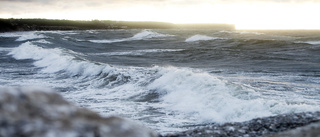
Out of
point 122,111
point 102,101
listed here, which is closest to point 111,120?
point 122,111

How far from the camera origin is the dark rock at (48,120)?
173cm

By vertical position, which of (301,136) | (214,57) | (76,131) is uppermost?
(76,131)

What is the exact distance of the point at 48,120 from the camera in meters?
1.82

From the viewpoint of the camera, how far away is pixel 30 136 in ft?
5.63

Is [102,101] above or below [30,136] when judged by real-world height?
below

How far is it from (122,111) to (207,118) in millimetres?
2377

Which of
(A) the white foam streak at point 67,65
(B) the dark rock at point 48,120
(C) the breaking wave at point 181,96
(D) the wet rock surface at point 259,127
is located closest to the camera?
(B) the dark rock at point 48,120

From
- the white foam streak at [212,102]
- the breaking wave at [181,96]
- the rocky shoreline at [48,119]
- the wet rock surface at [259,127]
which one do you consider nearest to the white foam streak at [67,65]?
the breaking wave at [181,96]

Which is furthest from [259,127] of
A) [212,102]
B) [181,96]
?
[181,96]

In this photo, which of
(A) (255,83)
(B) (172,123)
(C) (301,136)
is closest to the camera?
(C) (301,136)

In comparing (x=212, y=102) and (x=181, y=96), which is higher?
(x=212, y=102)

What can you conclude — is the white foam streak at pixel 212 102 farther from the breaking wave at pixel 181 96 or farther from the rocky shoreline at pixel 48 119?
the rocky shoreline at pixel 48 119

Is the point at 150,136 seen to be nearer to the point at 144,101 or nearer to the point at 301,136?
the point at 301,136

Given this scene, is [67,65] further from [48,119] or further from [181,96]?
[48,119]
